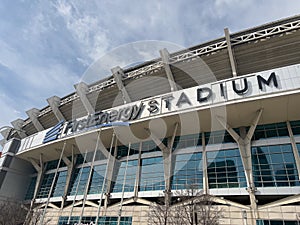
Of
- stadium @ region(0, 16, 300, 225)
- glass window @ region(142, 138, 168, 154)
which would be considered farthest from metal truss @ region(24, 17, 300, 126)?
glass window @ region(142, 138, 168, 154)

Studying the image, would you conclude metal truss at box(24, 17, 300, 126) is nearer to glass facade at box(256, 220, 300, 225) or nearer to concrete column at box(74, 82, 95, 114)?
concrete column at box(74, 82, 95, 114)

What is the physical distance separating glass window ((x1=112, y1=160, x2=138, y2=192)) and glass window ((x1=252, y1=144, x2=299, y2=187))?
513 inches

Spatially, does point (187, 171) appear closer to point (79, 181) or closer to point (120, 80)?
point (120, 80)

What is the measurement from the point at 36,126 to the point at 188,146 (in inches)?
1108

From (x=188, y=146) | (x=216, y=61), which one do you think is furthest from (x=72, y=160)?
(x=216, y=61)

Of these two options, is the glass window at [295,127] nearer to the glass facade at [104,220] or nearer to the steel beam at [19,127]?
the glass facade at [104,220]

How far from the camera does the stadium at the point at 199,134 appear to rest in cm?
1745

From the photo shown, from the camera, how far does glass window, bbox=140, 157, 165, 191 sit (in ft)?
73.2

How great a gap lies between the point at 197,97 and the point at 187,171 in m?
8.10

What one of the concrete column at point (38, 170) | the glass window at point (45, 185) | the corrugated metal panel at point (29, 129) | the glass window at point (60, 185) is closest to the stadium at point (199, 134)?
the glass window at point (60, 185)

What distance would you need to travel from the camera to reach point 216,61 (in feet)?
76.1

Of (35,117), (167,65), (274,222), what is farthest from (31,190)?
(274,222)

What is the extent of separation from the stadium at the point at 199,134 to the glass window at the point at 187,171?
0.11 m

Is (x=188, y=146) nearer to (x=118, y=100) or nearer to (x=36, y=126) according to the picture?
(x=118, y=100)
